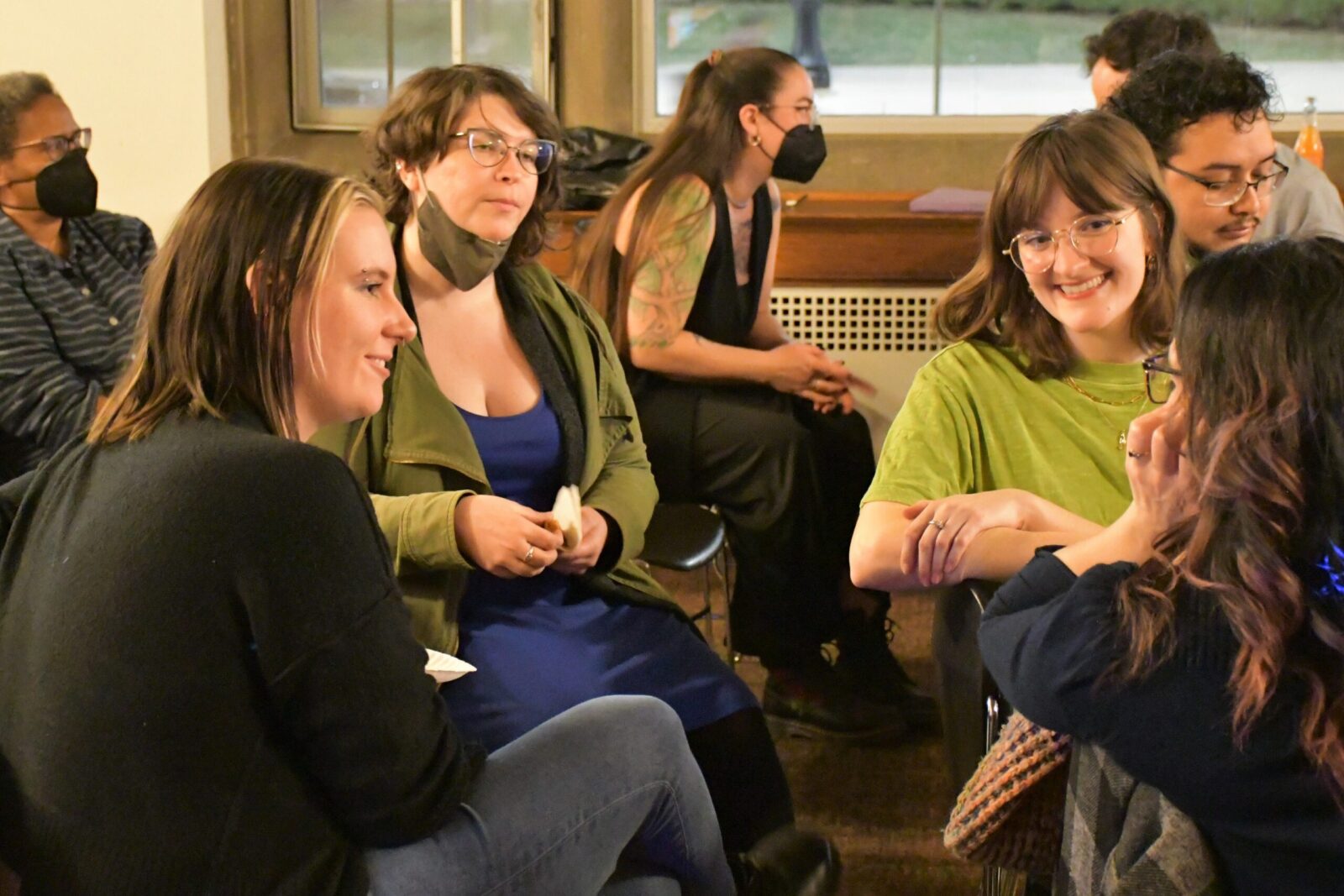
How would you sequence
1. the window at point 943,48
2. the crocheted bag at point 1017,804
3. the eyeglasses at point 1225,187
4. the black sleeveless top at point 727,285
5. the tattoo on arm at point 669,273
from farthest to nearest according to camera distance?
the window at point 943,48 → the black sleeveless top at point 727,285 → the tattoo on arm at point 669,273 → the eyeglasses at point 1225,187 → the crocheted bag at point 1017,804

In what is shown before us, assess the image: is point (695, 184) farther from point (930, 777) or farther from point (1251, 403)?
point (1251, 403)

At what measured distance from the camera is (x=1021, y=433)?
1.76m

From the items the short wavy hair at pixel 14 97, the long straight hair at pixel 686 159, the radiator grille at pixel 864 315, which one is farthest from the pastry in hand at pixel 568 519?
the radiator grille at pixel 864 315

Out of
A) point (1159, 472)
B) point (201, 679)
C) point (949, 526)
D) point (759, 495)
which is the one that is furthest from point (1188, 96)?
point (201, 679)

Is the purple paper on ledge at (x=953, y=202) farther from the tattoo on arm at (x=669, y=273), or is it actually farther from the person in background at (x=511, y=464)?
the person in background at (x=511, y=464)

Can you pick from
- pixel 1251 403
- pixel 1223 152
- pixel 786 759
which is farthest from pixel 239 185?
pixel 786 759

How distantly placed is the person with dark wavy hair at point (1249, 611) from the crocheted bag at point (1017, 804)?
157mm

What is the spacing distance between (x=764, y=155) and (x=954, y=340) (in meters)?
1.11

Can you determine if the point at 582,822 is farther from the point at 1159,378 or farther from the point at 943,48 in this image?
the point at 943,48

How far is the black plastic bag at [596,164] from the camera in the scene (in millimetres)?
3400

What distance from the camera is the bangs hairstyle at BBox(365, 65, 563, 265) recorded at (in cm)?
192

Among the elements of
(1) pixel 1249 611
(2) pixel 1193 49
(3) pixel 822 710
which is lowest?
(3) pixel 822 710

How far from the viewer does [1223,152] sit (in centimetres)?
208

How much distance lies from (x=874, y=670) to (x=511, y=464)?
1193mm
